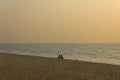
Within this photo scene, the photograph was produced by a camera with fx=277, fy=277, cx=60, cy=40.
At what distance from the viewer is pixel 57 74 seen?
75.3 ft

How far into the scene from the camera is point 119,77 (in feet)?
71.9

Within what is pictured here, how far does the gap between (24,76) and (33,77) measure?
2.95ft

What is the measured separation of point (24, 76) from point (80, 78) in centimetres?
443

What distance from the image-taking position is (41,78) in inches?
825

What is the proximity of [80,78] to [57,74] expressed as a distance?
8.16 ft

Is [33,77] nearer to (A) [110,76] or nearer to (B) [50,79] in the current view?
(B) [50,79]

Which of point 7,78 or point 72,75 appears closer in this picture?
point 7,78

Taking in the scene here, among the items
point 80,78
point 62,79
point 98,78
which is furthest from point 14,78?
point 98,78

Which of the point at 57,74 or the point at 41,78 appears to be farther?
the point at 57,74

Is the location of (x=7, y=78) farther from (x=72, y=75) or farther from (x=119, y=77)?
(x=119, y=77)

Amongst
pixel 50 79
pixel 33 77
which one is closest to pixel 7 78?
pixel 33 77

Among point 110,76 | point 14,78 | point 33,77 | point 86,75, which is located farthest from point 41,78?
point 110,76

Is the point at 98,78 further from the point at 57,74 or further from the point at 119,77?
the point at 57,74

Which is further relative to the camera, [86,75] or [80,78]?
[86,75]
